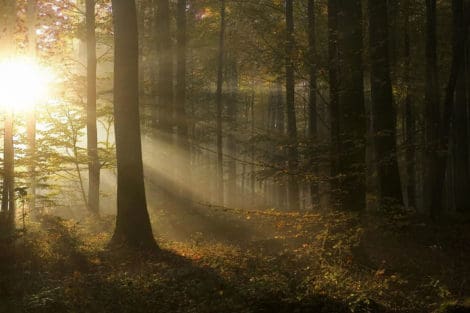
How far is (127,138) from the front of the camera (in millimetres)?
11656

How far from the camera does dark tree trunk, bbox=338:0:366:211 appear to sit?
31.8ft

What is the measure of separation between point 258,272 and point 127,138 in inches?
183

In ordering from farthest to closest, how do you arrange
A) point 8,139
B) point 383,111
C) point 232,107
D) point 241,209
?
point 232,107
point 383,111
point 8,139
point 241,209

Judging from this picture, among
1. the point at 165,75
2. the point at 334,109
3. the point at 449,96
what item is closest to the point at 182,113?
the point at 165,75

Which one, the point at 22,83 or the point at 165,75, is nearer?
the point at 22,83

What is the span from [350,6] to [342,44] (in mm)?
1029

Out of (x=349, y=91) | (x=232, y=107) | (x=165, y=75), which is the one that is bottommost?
(x=349, y=91)

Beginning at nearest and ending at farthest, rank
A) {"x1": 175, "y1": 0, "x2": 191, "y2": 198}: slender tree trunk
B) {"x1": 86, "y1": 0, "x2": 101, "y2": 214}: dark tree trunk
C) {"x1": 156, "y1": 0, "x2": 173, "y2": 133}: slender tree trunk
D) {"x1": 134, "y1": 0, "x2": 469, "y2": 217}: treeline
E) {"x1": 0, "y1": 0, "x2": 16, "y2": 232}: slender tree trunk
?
{"x1": 134, "y1": 0, "x2": 469, "y2": 217}: treeline, {"x1": 0, "y1": 0, "x2": 16, "y2": 232}: slender tree trunk, {"x1": 86, "y1": 0, "x2": 101, "y2": 214}: dark tree trunk, {"x1": 156, "y1": 0, "x2": 173, "y2": 133}: slender tree trunk, {"x1": 175, "y1": 0, "x2": 191, "y2": 198}: slender tree trunk

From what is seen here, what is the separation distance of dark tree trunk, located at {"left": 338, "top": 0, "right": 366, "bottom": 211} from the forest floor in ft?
1.82

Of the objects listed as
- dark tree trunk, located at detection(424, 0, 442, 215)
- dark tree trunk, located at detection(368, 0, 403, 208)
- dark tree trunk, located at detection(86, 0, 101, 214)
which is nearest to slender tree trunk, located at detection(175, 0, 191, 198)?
dark tree trunk, located at detection(86, 0, 101, 214)

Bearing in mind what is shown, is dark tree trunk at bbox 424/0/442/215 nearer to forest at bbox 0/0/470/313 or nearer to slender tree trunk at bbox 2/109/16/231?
forest at bbox 0/0/470/313

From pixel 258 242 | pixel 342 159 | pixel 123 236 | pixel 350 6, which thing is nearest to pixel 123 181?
pixel 123 236

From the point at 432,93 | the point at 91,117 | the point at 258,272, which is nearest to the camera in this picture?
the point at 258,272

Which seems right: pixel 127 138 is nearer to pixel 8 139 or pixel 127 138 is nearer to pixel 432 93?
pixel 8 139
